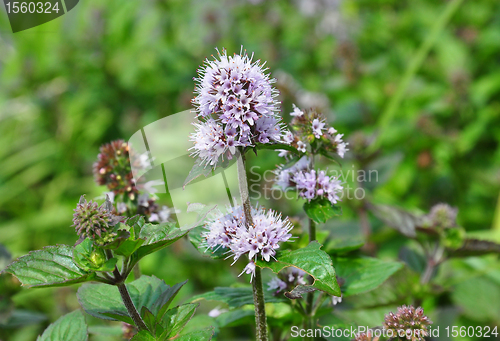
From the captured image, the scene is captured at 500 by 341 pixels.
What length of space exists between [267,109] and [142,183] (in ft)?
2.01

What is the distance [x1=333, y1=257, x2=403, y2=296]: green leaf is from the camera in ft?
4.27

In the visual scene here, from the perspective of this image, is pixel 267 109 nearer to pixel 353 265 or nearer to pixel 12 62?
pixel 353 265

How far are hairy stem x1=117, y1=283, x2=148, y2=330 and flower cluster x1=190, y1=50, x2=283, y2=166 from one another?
0.37 m

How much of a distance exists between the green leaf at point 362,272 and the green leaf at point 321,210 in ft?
0.93

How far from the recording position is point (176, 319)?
1.04 meters

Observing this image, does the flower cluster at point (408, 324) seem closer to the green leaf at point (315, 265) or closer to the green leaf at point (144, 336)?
the green leaf at point (315, 265)

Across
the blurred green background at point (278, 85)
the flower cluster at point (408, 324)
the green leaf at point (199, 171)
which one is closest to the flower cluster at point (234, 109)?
the green leaf at point (199, 171)

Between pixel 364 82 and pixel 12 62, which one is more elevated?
pixel 12 62

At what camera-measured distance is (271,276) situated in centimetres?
138

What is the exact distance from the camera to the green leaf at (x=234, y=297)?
1.19 m

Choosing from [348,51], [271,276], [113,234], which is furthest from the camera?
[348,51]

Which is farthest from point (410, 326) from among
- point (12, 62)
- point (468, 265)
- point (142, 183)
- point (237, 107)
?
point (12, 62)
